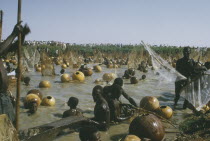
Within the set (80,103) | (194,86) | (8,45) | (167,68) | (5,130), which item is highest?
(8,45)

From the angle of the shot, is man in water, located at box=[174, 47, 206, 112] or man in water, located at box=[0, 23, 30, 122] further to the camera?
man in water, located at box=[174, 47, 206, 112]

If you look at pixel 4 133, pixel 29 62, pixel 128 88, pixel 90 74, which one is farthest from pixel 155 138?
pixel 29 62

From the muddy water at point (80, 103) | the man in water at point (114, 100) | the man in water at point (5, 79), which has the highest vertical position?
the man in water at point (5, 79)

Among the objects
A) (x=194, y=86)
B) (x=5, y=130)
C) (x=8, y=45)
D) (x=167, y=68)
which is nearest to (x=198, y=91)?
(x=194, y=86)

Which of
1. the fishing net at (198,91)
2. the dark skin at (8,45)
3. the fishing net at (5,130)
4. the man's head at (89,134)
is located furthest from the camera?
the fishing net at (198,91)

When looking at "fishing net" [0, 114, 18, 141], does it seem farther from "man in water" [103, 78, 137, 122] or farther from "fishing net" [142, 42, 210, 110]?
"fishing net" [142, 42, 210, 110]

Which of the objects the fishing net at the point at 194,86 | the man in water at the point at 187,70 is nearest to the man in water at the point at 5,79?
the fishing net at the point at 194,86

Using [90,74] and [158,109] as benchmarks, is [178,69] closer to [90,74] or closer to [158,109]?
[158,109]

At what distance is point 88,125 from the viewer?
6.70m

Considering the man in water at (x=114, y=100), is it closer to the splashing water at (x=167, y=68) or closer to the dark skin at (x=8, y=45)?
the splashing water at (x=167, y=68)

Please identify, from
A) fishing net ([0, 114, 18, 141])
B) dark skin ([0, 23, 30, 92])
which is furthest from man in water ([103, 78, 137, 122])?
fishing net ([0, 114, 18, 141])

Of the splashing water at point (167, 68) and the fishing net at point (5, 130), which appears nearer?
the fishing net at point (5, 130)

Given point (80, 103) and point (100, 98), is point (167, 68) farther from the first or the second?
point (80, 103)

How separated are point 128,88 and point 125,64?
1899 centimetres
